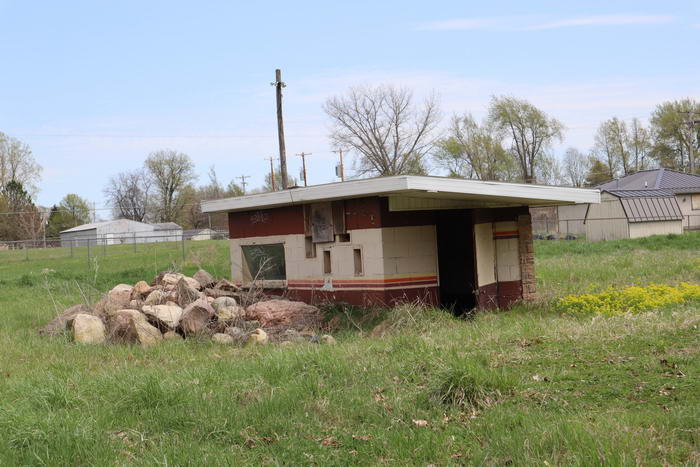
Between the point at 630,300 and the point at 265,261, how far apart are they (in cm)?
721

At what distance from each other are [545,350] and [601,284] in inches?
387

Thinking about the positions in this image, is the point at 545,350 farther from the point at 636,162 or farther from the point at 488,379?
the point at 636,162

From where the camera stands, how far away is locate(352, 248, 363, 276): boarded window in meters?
13.8

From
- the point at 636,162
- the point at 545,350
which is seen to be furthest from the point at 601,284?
the point at 636,162

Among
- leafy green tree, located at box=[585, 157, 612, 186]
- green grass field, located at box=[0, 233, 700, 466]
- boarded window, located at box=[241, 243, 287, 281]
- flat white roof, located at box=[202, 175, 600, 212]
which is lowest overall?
green grass field, located at box=[0, 233, 700, 466]

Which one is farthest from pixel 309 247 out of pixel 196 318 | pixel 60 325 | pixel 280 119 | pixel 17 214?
pixel 17 214

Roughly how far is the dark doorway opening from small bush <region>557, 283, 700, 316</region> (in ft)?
8.55

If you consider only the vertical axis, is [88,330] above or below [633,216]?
below

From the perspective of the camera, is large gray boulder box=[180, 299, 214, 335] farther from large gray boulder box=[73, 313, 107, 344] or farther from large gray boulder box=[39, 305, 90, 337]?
large gray boulder box=[39, 305, 90, 337]

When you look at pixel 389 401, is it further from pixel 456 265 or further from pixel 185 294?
pixel 456 265

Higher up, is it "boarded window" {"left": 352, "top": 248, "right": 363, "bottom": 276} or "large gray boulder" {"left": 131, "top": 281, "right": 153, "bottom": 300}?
"boarded window" {"left": 352, "top": 248, "right": 363, "bottom": 276}

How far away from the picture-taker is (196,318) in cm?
1223

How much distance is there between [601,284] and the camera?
17094 mm

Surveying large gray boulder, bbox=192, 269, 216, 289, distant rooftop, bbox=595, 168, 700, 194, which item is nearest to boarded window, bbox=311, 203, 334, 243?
large gray boulder, bbox=192, 269, 216, 289
